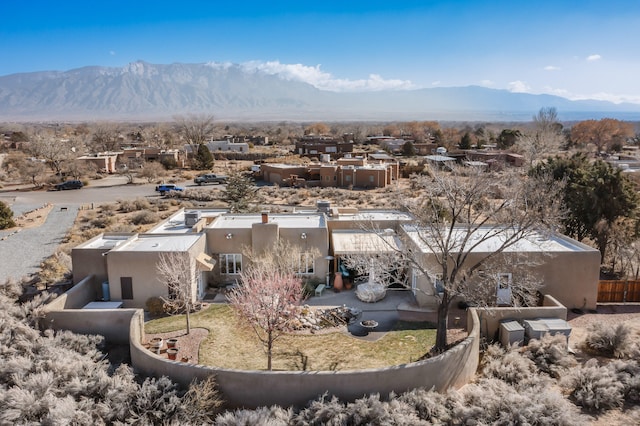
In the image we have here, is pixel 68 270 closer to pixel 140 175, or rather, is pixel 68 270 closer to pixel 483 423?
pixel 483 423

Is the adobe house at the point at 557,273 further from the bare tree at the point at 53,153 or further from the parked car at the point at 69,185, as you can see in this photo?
the bare tree at the point at 53,153

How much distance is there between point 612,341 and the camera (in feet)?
52.0

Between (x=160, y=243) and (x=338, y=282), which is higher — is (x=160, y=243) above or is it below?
above

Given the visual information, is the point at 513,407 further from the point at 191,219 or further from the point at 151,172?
the point at 151,172

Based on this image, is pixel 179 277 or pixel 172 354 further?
pixel 179 277

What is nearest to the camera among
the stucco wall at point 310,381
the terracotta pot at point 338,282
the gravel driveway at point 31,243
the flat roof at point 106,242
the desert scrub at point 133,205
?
the stucco wall at point 310,381

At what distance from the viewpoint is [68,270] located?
79.6 ft

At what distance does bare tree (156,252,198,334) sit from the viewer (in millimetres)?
18264

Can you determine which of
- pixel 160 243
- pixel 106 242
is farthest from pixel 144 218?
pixel 160 243

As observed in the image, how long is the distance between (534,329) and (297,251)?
1051 centimetres

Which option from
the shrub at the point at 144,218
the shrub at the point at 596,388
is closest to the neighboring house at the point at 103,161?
the shrub at the point at 144,218

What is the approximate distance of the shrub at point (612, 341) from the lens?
15.7 metres

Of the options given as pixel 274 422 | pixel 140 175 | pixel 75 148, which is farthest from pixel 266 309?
pixel 75 148

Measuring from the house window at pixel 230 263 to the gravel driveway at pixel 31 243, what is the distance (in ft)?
31.9
